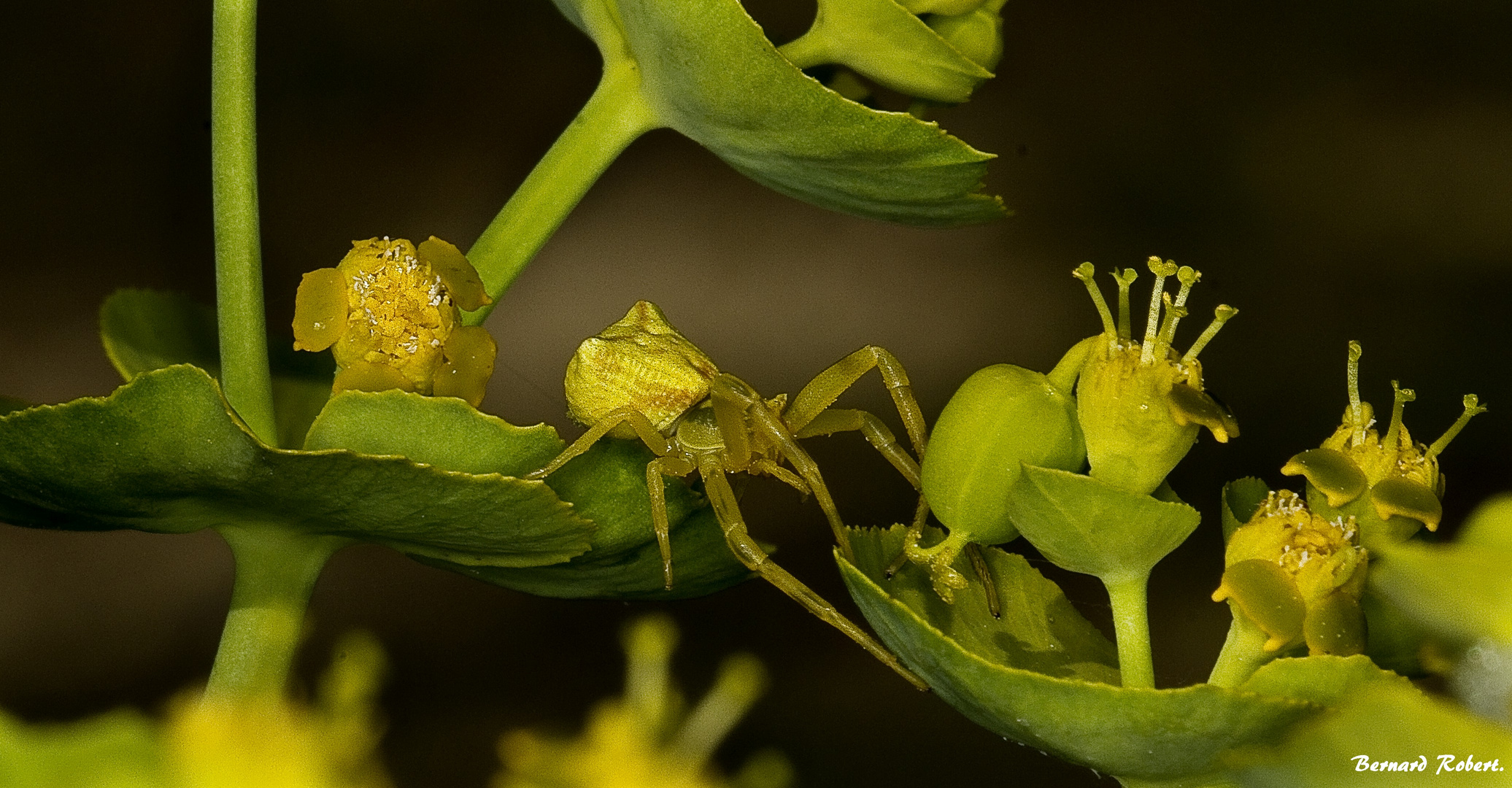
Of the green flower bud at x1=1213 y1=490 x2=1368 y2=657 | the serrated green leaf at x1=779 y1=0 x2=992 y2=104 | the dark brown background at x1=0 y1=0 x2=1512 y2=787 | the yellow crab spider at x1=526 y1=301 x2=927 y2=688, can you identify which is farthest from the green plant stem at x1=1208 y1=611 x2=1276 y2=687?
the dark brown background at x1=0 y1=0 x2=1512 y2=787

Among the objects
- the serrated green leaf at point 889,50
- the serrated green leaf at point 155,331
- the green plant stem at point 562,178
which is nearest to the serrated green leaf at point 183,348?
the serrated green leaf at point 155,331

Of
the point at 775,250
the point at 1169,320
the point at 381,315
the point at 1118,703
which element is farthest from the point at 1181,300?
the point at 775,250

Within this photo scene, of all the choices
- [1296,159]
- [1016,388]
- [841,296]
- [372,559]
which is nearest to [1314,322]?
[1296,159]

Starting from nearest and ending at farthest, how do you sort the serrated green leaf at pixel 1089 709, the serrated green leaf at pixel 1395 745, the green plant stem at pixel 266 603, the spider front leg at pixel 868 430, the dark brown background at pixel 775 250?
the serrated green leaf at pixel 1395 745, the serrated green leaf at pixel 1089 709, the green plant stem at pixel 266 603, the spider front leg at pixel 868 430, the dark brown background at pixel 775 250

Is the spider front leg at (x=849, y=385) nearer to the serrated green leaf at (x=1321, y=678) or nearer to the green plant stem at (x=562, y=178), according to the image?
the green plant stem at (x=562, y=178)

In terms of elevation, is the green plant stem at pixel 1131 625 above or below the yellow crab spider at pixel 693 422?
above

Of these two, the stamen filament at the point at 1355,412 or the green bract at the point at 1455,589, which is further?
the stamen filament at the point at 1355,412

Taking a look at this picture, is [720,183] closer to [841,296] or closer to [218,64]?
[841,296]

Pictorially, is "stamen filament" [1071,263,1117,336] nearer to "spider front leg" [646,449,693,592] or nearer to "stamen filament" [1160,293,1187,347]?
"stamen filament" [1160,293,1187,347]
